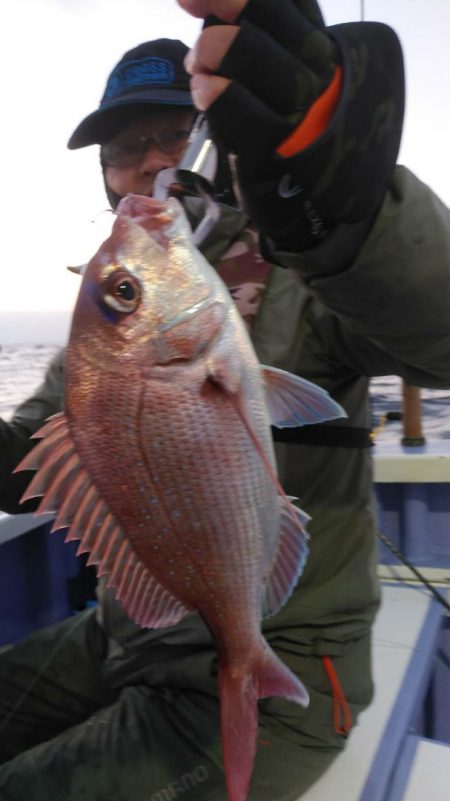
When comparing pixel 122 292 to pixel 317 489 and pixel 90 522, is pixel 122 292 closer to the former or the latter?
pixel 90 522

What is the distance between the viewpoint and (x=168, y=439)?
929 millimetres

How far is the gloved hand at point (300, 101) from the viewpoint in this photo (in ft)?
2.48

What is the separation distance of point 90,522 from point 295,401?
0.38 metres

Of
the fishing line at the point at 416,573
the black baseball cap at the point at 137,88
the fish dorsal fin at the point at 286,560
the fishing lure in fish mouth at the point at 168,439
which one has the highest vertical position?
the black baseball cap at the point at 137,88

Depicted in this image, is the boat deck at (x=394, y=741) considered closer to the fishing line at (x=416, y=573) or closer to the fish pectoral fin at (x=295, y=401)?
the fishing line at (x=416, y=573)

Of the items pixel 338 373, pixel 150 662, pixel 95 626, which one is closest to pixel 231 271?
pixel 338 373

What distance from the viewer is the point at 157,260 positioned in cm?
93

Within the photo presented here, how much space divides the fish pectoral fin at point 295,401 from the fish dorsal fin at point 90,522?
31 cm

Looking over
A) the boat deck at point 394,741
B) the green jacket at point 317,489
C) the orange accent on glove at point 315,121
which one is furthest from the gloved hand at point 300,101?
the boat deck at point 394,741

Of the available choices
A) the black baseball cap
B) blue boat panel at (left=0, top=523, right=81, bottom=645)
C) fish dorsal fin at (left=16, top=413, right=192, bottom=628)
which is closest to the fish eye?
fish dorsal fin at (left=16, top=413, right=192, bottom=628)

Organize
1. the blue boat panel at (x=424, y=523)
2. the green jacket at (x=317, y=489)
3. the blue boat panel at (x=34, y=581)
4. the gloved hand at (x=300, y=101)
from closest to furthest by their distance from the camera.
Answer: the gloved hand at (x=300, y=101)
the green jacket at (x=317, y=489)
the blue boat panel at (x=34, y=581)
the blue boat panel at (x=424, y=523)

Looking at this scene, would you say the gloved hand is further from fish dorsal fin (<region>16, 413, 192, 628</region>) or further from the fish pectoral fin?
fish dorsal fin (<region>16, 413, 192, 628</region>)

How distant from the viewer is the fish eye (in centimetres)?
93

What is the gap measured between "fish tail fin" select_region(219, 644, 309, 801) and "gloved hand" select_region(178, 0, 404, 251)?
2.34ft
